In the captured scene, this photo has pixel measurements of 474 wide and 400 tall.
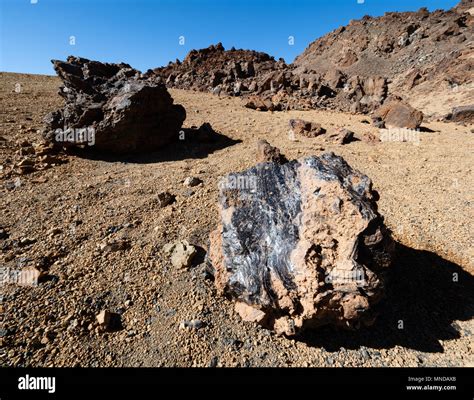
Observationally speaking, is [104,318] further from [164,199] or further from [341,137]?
[341,137]

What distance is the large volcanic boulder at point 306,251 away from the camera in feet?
11.8

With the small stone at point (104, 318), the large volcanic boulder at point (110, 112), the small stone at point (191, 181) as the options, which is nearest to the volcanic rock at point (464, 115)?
the large volcanic boulder at point (110, 112)

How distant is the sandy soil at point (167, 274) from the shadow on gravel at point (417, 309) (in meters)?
0.02

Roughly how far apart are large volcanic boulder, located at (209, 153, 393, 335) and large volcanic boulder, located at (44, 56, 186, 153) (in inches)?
224

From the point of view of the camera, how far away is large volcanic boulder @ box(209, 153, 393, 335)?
3.60 m

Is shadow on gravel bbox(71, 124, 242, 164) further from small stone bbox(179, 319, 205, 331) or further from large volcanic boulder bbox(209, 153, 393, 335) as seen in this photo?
small stone bbox(179, 319, 205, 331)

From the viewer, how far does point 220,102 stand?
17.5m

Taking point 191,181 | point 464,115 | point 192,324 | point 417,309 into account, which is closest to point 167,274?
point 192,324

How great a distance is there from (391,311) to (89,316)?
475 centimetres

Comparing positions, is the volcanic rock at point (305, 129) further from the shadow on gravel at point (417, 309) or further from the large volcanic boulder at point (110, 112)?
the shadow on gravel at point (417, 309)

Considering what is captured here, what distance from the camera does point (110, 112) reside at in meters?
8.55
